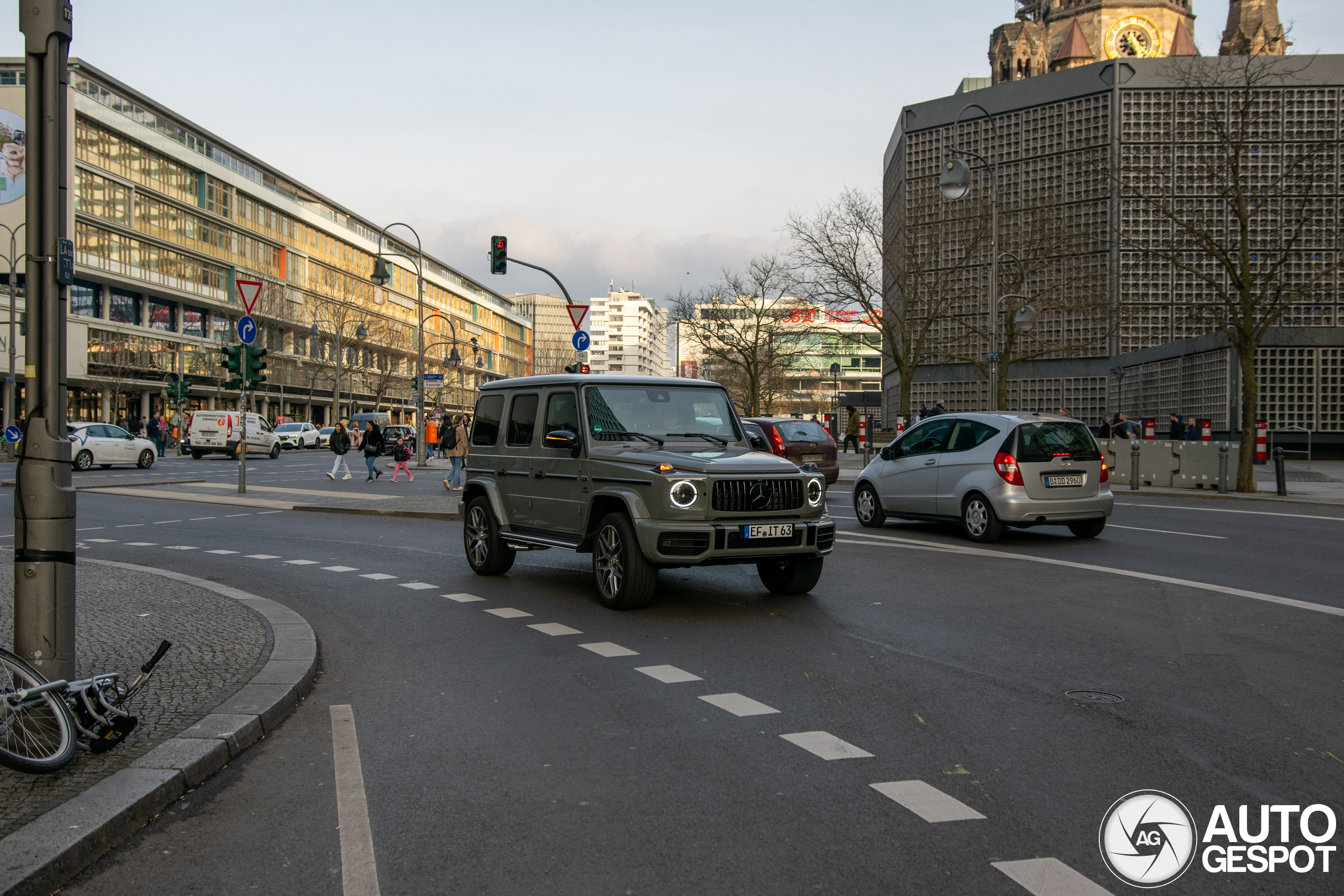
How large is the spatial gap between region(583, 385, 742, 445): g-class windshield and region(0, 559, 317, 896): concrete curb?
3.55 metres

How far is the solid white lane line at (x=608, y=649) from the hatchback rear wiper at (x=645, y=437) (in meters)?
2.22

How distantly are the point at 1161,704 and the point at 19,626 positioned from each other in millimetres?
5509

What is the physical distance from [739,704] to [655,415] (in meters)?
4.14

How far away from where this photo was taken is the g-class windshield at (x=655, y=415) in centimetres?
920

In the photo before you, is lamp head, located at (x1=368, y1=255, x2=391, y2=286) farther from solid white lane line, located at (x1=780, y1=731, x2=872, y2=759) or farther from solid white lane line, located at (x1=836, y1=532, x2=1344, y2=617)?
solid white lane line, located at (x1=780, y1=731, x2=872, y2=759)

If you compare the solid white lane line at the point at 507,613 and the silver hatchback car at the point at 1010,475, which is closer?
the solid white lane line at the point at 507,613

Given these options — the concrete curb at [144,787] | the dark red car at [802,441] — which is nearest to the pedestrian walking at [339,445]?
the dark red car at [802,441]

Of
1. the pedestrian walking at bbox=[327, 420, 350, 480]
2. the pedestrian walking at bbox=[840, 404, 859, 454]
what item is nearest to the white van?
the pedestrian walking at bbox=[327, 420, 350, 480]

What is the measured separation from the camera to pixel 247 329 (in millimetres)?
20844

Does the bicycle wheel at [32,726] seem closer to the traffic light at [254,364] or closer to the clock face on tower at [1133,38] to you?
the traffic light at [254,364]

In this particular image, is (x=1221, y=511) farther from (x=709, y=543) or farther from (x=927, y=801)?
(x=927, y=801)

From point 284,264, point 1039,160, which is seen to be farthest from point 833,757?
point 284,264

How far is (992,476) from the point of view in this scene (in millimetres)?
13102

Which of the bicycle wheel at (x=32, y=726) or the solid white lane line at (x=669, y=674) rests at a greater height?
the bicycle wheel at (x=32, y=726)
